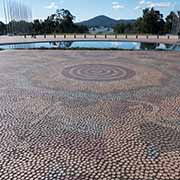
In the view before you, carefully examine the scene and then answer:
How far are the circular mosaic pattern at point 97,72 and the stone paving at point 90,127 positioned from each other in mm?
62

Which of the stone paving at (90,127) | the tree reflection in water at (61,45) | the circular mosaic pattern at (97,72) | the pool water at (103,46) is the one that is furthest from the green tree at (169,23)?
the stone paving at (90,127)

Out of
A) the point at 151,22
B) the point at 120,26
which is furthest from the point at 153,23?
the point at 120,26

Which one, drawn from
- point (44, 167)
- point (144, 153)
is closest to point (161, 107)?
point (144, 153)

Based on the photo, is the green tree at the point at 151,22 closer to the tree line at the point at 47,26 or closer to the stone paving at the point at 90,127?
the tree line at the point at 47,26

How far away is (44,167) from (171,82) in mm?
5820

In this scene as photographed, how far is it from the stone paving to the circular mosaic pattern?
6 cm

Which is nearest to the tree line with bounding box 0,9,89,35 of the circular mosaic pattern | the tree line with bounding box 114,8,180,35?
the tree line with bounding box 114,8,180,35

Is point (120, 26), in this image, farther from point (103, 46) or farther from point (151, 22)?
point (103, 46)

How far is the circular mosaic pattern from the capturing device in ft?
28.3

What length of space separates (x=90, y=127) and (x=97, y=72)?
492cm

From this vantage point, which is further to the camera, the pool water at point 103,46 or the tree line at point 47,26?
the tree line at point 47,26

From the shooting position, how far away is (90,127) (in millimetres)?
4703

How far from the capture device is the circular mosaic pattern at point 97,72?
863 cm

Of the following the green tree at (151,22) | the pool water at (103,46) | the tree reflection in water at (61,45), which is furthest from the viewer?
the green tree at (151,22)
